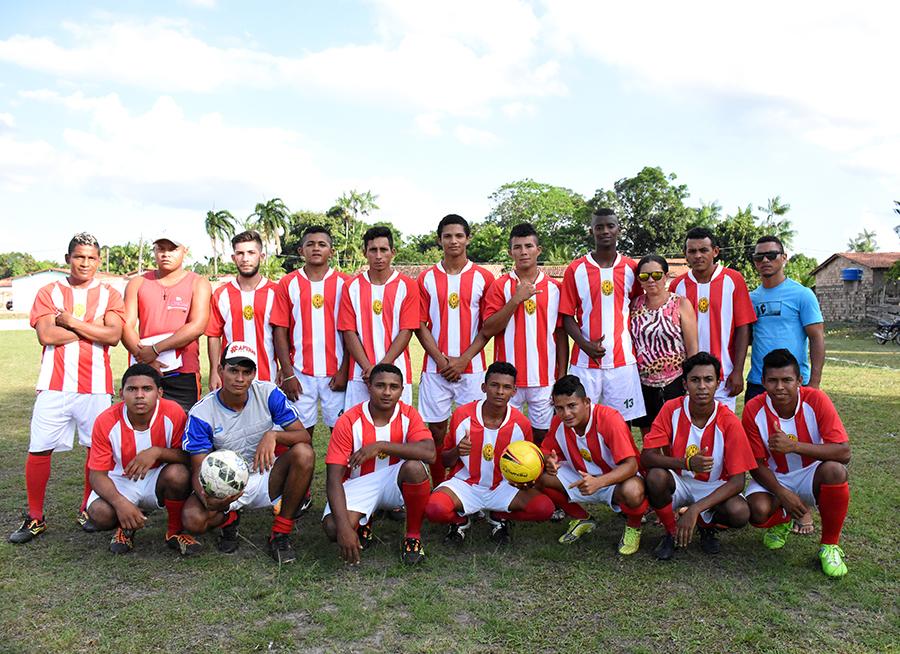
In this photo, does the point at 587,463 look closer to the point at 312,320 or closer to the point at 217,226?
the point at 312,320

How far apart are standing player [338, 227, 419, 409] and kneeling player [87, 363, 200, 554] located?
4.39ft

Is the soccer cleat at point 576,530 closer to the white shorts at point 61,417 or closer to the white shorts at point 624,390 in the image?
the white shorts at point 624,390

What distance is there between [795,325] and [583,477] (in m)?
2.07

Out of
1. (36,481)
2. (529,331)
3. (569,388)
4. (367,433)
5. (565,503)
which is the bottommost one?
(565,503)

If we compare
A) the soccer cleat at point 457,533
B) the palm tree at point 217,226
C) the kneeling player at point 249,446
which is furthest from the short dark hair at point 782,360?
the palm tree at point 217,226

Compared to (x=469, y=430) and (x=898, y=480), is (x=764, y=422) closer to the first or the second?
(x=469, y=430)

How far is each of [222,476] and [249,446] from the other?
506mm

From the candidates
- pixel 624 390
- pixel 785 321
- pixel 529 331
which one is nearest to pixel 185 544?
pixel 529 331

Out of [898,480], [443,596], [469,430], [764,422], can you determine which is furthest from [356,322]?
[898,480]

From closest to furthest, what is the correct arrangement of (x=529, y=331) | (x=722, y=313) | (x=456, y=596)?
(x=456, y=596) → (x=722, y=313) → (x=529, y=331)

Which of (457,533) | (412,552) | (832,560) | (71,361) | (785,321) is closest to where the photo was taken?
(832,560)

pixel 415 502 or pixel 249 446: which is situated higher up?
pixel 249 446

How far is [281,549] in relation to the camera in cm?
430

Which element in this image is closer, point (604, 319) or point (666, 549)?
point (666, 549)
